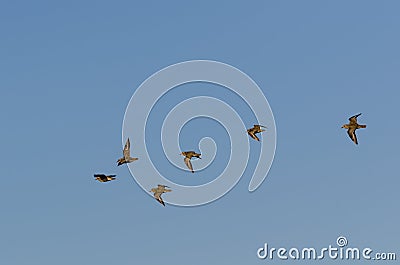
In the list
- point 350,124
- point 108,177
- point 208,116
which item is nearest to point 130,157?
point 108,177

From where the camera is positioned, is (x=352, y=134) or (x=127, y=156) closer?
(x=352, y=134)

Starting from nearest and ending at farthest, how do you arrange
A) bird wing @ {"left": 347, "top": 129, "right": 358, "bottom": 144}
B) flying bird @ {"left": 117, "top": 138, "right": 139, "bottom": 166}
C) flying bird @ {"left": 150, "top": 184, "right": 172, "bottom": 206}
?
1. bird wing @ {"left": 347, "top": 129, "right": 358, "bottom": 144}
2. flying bird @ {"left": 150, "top": 184, "right": 172, "bottom": 206}
3. flying bird @ {"left": 117, "top": 138, "right": 139, "bottom": 166}

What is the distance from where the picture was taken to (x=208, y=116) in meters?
67.4

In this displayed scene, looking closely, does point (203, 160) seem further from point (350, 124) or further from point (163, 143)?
point (350, 124)

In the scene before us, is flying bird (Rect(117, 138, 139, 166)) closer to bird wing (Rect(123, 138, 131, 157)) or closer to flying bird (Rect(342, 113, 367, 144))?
bird wing (Rect(123, 138, 131, 157))

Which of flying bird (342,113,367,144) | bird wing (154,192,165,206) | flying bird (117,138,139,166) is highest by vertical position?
flying bird (342,113,367,144)

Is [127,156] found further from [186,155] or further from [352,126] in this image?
[352,126]

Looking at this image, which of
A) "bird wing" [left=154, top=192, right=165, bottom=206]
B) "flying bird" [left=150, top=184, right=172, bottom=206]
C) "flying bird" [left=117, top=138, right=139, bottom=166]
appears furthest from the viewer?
"flying bird" [left=117, top=138, right=139, bottom=166]

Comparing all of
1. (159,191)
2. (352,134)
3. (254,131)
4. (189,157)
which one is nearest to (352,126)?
(352,134)

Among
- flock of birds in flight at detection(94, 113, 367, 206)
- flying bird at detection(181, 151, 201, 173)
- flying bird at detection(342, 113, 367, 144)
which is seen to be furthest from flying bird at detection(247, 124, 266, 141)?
flying bird at detection(342, 113, 367, 144)

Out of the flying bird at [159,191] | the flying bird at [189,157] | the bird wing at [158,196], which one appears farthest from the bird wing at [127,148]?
the flying bird at [189,157]

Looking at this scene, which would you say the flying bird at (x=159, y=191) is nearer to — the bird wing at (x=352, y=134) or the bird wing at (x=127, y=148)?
the bird wing at (x=127, y=148)

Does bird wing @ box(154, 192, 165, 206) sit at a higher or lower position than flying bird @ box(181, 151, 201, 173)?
lower

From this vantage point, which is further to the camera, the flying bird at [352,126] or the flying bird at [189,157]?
the flying bird at [189,157]
